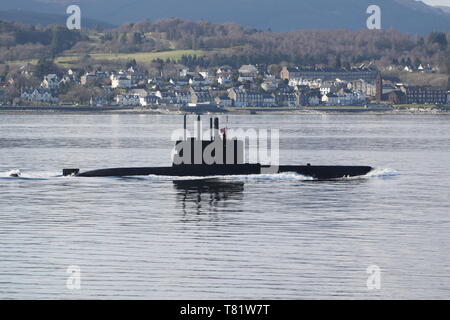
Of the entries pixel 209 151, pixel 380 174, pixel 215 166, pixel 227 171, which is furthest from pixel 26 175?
pixel 380 174

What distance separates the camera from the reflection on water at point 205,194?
40688 millimetres

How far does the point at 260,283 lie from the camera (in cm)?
A: 2684

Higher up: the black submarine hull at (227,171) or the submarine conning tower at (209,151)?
the submarine conning tower at (209,151)

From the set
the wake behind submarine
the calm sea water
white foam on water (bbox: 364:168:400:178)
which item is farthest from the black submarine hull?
the calm sea water

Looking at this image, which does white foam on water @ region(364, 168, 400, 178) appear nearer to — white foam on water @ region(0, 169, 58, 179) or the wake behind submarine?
the wake behind submarine

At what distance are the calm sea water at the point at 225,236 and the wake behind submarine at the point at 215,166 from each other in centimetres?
50

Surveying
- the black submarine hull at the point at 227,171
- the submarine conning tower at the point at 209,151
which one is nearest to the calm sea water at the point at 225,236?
the black submarine hull at the point at 227,171

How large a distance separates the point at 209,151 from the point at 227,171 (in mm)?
1287

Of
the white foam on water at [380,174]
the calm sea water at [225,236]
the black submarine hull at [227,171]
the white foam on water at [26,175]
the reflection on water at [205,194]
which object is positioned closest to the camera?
the calm sea water at [225,236]

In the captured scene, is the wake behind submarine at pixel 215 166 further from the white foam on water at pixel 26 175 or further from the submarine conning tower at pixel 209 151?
the white foam on water at pixel 26 175
